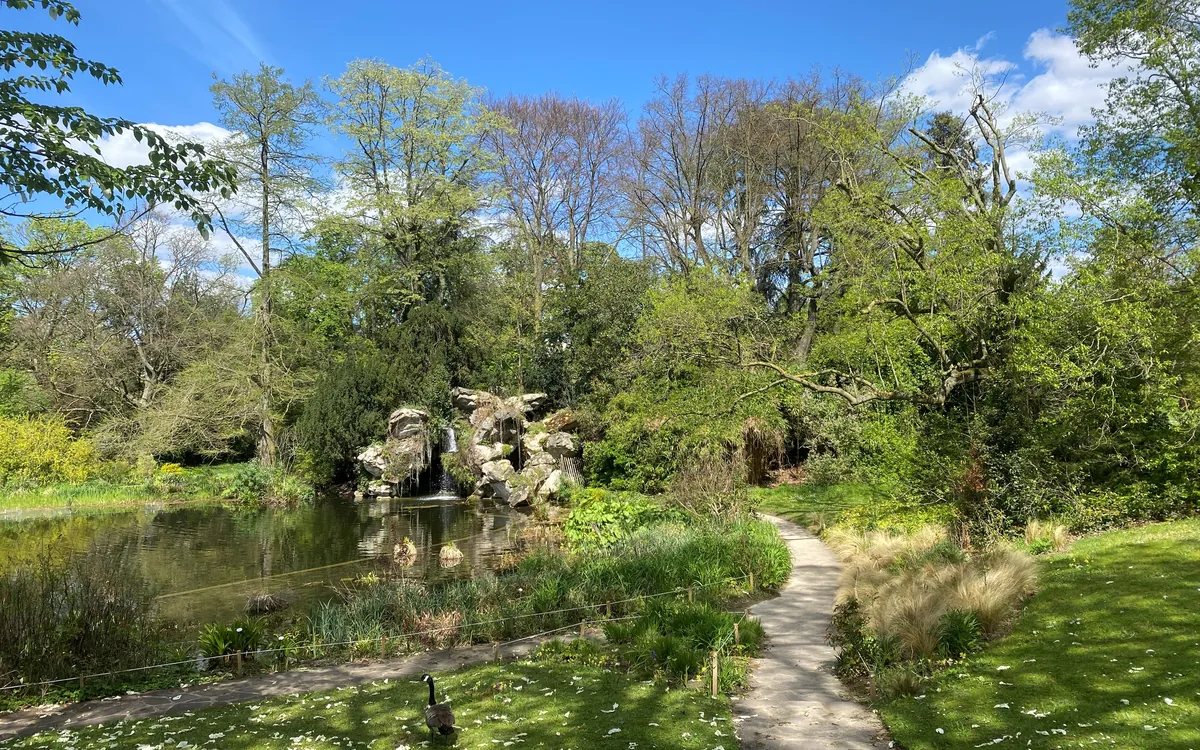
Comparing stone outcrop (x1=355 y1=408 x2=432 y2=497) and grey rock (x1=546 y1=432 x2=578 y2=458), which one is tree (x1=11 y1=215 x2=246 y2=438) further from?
grey rock (x1=546 y1=432 x2=578 y2=458)

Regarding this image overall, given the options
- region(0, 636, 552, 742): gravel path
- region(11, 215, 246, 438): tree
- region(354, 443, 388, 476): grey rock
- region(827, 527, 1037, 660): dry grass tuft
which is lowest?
region(0, 636, 552, 742): gravel path

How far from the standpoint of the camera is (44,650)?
8.29 m

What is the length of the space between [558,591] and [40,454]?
26.3 m

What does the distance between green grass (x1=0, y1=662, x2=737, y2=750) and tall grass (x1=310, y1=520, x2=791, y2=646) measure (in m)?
2.65

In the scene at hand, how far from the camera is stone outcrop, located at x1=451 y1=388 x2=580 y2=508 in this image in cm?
2542

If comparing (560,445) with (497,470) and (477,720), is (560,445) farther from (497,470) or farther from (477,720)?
(477,720)

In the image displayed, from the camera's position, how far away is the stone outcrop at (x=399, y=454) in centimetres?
2859

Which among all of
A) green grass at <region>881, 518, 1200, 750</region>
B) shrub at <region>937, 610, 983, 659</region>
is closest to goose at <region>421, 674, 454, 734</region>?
green grass at <region>881, 518, 1200, 750</region>

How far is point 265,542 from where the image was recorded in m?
18.8

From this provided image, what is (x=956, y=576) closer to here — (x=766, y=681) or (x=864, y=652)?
(x=864, y=652)

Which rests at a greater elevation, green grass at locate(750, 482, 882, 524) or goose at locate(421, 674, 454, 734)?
green grass at locate(750, 482, 882, 524)

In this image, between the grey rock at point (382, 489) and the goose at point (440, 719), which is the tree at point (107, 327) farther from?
the goose at point (440, 719)

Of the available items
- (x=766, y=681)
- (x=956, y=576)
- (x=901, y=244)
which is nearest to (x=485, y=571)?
(x=766, y=681)

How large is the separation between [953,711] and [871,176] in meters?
25.2
